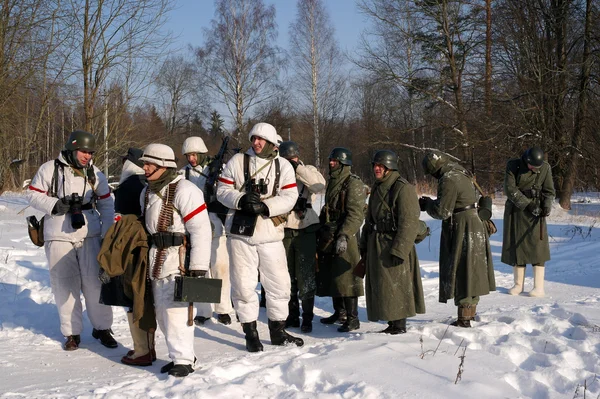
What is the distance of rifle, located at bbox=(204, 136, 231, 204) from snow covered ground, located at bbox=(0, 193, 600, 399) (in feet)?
4.64

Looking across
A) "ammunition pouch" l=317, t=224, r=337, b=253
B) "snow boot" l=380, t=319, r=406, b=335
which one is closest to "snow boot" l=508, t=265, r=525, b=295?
"snow boot" l=380, t=319, r=406, b=335

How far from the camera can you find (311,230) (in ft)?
21.9

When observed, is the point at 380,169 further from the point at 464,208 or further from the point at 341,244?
the point at 464,208

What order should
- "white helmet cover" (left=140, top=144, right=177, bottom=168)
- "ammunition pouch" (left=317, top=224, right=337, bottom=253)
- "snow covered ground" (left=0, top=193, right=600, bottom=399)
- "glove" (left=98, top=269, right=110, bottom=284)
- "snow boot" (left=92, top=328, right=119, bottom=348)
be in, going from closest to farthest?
"snow covered ground" (left=0, top=193, right=600, bottom=399) → "white helmet cover" (left=140, top=144, right=177, bottom=168) → "glove" (left=98, top=269, right=110, bottom=284) → "snow boot" (left=92, top=328, right=119, bottom=348) → "ammunition pouch" (left=317, top=224, right=337, bottom=253)

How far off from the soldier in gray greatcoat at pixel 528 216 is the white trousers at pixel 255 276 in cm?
409

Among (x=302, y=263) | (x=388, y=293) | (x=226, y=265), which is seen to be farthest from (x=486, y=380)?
(x=226, y=265)

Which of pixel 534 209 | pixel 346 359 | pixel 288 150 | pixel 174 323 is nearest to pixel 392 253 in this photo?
pixel 346 359

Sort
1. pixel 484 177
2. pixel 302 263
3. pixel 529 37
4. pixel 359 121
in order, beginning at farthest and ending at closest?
pixel 359 121
pixel 484 177
pixel 529 37
pixel 302 263

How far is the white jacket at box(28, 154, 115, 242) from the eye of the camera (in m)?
5.76

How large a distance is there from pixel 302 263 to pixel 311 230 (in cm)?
37

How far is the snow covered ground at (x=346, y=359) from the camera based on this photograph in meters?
4.31

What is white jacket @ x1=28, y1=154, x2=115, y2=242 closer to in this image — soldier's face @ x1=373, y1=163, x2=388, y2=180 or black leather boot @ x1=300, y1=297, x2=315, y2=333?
black leather boot @ x1=300, y1=297, x2=315, y2=333

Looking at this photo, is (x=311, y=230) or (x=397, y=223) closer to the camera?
(x=397, y=223)

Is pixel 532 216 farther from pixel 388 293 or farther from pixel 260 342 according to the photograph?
pixel 260 342
